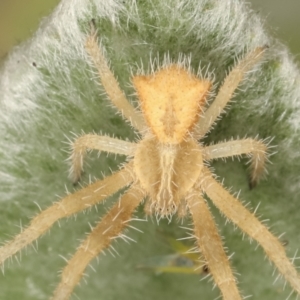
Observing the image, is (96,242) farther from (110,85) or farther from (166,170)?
(110,85)

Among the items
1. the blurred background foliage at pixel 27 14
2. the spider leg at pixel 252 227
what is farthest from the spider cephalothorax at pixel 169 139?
the blurred background foliage at pixel 27 14

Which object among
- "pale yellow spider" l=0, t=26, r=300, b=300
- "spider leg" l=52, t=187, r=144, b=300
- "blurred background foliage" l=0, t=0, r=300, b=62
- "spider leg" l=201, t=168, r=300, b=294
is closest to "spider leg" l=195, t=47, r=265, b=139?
"pale yellow spider" l=0, t=26, r=300, b=300

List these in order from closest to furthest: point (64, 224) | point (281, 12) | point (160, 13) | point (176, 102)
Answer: point (160, 13) < point (176, 102) < point (64, 224) < point (281, 12)

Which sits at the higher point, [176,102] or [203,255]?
[176,102]

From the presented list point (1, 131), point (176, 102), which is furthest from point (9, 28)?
point (176, 102)

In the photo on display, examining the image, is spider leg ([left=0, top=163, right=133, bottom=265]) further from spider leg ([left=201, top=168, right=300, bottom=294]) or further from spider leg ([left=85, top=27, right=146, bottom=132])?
spider leg ([left=201, top=168, right=300, bottom=294])

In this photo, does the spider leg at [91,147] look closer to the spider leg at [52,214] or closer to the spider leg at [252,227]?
the spider leg at [52,214]

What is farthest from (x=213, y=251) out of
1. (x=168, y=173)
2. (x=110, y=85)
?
(x=110, y=85)

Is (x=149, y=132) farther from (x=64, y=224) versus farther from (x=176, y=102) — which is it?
(x=64, y=224)
